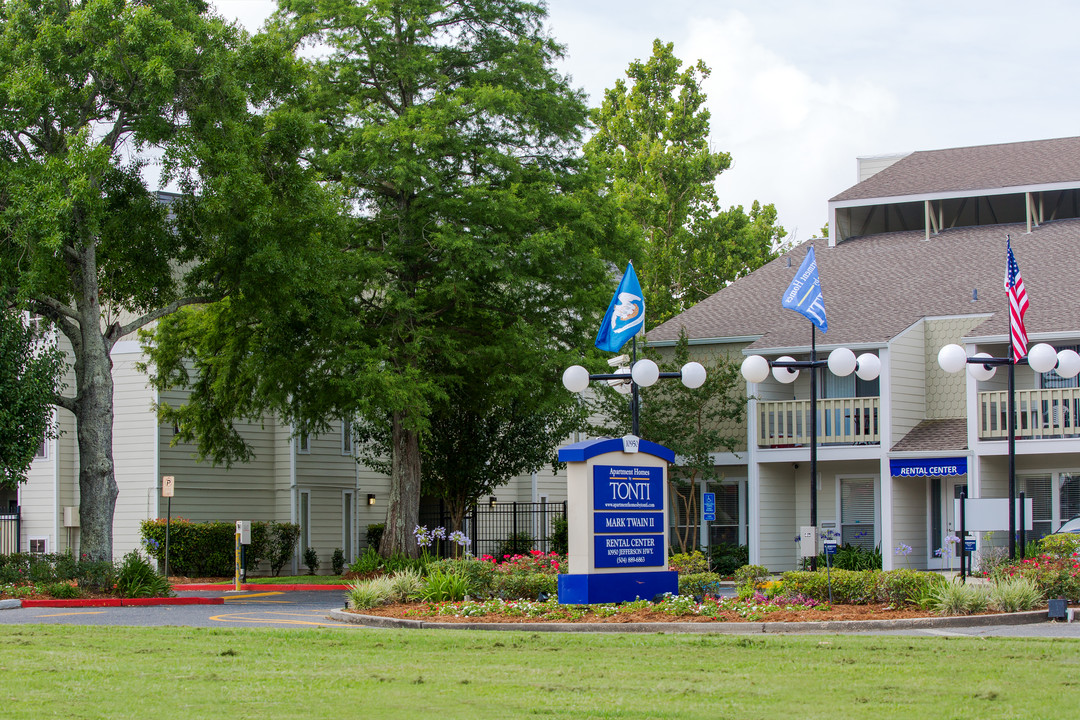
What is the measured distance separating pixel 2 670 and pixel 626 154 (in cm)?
3995

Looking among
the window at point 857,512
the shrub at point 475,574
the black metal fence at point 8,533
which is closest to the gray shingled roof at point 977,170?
the window at point 857,512

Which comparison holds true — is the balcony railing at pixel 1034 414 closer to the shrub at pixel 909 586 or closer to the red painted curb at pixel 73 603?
the shrub at pixel 909 586

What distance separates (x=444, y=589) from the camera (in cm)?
1933

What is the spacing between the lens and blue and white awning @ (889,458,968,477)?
92.1 ft

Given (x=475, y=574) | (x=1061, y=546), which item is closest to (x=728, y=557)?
(x=1061, y=546)

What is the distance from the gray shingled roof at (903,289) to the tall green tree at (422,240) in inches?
227

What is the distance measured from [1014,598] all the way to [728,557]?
1430 centimetres

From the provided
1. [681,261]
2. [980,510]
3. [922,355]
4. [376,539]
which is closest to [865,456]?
[922,355]

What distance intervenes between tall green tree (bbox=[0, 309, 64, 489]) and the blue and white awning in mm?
18101

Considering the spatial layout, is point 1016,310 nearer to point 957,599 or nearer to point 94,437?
point 957,599

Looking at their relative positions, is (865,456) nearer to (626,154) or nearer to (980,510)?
(980,510)

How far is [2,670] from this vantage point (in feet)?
36.0

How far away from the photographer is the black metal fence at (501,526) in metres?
35.2

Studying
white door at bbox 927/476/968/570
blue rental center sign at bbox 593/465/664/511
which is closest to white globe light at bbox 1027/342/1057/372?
blue rental center sign at bbox 593/465/664/511
